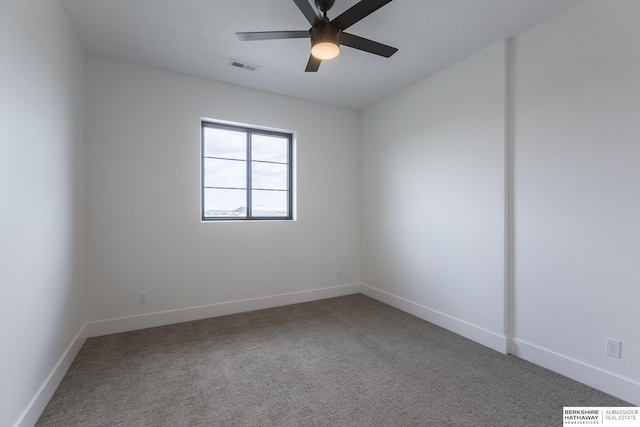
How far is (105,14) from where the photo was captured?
228 centimetres

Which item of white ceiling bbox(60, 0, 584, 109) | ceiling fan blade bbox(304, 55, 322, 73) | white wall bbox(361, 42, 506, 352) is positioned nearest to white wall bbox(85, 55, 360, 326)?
white ceiling bbox(60, 0, 584, 109)

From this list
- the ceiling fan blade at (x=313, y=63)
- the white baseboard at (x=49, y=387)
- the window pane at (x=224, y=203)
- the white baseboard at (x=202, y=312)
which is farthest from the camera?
the window pane at (x=224, y=203)

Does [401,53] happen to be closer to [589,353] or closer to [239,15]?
[239,15]

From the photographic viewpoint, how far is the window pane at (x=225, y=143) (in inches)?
138

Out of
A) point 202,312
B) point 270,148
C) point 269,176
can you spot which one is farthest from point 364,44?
point 202,312

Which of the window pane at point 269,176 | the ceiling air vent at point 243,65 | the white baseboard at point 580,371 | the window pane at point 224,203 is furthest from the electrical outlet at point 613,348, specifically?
the ceiling air vent at point 243,65

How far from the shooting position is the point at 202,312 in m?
3.31

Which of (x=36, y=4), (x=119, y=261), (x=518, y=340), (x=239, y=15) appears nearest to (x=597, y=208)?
(x=518, y=340)

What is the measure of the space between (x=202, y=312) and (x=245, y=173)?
69.4 inches

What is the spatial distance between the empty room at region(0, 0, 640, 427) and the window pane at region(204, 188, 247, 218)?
3 cm

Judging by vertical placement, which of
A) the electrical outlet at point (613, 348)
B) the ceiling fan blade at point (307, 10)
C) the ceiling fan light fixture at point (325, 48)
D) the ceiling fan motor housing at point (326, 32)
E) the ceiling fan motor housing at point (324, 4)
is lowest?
the electrical outlet at point (613, 348)

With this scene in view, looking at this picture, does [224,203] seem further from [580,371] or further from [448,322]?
[580,371]

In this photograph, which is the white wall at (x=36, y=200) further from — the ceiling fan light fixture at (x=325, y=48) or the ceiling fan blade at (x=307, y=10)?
the ceiling fan light fixture at (x=325, y=48)

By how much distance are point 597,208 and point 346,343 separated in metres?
2.25
